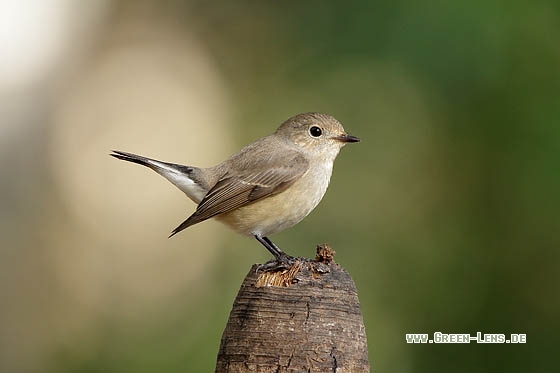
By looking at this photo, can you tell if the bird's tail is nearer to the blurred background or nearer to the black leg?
the black leg

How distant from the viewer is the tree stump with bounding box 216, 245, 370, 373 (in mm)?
2896

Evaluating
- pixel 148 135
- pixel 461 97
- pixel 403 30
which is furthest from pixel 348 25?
pixel 148 135

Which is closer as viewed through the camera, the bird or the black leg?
the black leg

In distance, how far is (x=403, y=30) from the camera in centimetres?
652

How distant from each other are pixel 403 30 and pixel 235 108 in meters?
3.12

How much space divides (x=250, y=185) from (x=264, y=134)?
140 inches

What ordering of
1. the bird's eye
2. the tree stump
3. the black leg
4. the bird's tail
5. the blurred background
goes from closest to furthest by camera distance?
the tree stump
the black leg
the bird's tail
the bird's eye
the blurred background

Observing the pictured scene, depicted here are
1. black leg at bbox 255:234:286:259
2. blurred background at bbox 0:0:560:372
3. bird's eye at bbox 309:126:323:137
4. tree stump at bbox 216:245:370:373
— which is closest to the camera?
tree stump at bbox 216:245:370:373

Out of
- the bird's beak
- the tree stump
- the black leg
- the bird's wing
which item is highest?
the bird's beak

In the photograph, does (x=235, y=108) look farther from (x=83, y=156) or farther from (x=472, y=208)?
(x=472, y=208)

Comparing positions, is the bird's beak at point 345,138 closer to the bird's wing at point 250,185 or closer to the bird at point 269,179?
the bird at point 269,179

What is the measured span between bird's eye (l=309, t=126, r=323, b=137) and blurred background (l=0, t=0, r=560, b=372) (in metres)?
1.58

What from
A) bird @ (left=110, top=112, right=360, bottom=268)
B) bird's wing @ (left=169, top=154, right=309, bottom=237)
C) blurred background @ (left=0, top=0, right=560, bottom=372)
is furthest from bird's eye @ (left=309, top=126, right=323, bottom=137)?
blurred background @ (left=0, top=0, right=560, bottom=372)

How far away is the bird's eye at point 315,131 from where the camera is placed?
5402 mm
